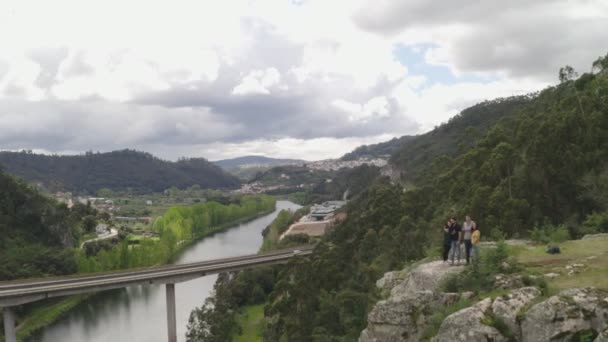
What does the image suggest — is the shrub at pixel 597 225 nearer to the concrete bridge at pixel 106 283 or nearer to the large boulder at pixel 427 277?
the large boulder at pixel 427 277

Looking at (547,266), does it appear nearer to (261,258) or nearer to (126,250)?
(261,258)

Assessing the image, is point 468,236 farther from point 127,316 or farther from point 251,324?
point 127,316

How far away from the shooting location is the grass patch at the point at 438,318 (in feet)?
41.8

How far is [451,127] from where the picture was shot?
13650cm

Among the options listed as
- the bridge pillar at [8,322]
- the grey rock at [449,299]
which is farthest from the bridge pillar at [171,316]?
the grey rock at [449,299]

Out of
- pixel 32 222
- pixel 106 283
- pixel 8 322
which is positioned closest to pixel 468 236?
pixel 106 283

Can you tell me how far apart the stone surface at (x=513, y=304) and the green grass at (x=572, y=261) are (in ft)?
3.45

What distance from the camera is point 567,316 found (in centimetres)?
1071

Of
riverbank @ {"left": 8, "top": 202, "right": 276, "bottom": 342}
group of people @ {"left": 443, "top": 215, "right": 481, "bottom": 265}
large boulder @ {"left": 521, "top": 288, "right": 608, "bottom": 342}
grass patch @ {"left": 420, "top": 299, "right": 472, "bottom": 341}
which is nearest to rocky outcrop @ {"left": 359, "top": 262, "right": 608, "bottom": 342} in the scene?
large boulder @ {"left": 521, "top": 288, "right": 608, "bottom": 342}

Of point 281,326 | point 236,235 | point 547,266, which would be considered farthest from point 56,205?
point 547,266

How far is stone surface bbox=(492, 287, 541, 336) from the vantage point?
37.3 ft

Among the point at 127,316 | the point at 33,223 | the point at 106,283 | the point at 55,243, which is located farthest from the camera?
the point at 33,223

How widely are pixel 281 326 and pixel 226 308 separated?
9096mm

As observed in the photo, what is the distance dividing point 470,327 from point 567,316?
1.94 m
